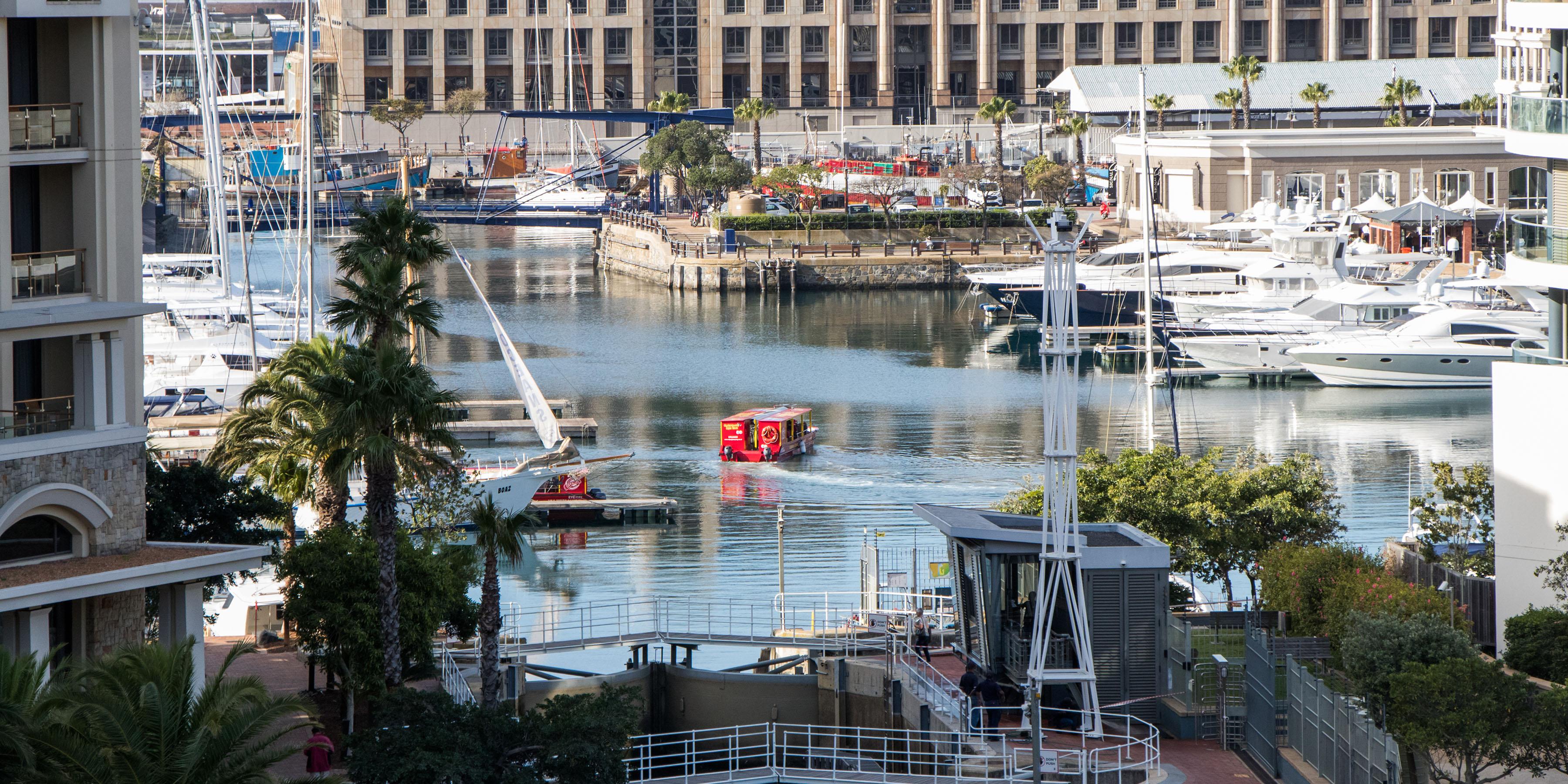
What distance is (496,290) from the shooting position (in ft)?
391

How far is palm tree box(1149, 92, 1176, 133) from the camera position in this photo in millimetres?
140875

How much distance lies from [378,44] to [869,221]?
63.8 meters

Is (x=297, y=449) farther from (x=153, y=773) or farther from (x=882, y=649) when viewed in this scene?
(x=153, y=773)

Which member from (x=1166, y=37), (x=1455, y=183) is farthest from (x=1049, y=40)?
(x=1455, y=183)

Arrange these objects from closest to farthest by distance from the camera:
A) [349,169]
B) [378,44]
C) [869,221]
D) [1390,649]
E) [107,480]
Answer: [1390,649] < [107,480] < [869,221] < [349,169] < [378,44]

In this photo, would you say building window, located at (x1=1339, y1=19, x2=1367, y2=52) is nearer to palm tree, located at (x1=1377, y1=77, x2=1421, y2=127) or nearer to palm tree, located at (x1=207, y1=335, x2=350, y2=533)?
palm tree, located at (x1=1377, y1=77, x2=1421, y2=127)

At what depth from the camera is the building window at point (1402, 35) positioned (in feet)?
560

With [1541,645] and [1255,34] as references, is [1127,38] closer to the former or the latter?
[1255,34]

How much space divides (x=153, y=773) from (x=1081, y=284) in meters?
81.4

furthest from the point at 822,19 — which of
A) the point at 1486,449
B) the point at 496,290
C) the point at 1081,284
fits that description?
the point at 1486,449

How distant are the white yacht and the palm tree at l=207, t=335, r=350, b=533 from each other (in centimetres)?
5384

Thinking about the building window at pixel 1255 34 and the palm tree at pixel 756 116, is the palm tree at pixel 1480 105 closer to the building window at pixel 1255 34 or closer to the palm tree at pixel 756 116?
the building window at pixel 1255 34

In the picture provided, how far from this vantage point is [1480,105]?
443 feet

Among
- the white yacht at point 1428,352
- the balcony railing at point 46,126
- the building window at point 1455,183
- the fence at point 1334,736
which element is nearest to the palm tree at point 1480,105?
the building window at point 1455,183
